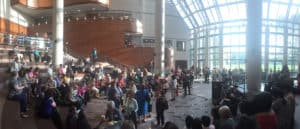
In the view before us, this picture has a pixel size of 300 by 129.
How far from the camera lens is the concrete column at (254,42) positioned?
14.3 m

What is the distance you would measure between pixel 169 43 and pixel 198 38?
382 centimetres

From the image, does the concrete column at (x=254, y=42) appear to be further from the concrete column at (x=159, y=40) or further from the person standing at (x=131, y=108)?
the concrete column at (x=159, y=40)

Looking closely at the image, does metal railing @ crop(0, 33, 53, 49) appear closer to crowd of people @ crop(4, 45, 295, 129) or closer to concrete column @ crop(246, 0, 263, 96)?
crowd of people @ crop(4, 45, 295, 129)

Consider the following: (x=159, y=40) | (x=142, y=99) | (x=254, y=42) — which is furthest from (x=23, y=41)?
(x=254, y=42)

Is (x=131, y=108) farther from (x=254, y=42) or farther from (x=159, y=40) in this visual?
(x=159, y=40)

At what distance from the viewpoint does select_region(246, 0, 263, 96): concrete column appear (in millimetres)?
14289

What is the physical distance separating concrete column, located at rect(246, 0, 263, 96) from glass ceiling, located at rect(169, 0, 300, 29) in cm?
1930

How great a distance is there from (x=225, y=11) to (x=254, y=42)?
73.8 ft

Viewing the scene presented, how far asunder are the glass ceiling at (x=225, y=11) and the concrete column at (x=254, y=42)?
19.3 m

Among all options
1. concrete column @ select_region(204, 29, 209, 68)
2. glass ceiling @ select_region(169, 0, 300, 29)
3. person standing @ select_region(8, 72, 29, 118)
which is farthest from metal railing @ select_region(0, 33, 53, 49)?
concrete column @ select_region(204, 29, 209, 68)

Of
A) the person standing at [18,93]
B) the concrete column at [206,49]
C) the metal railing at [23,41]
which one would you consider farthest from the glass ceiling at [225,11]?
the person standing at [18,93]

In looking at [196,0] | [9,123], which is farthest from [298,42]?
[9,123]

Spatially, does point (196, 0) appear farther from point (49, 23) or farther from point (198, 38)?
point (49, 23)

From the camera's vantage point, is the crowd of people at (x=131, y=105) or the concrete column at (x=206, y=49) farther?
the concrete column at (x=206, y=49)
